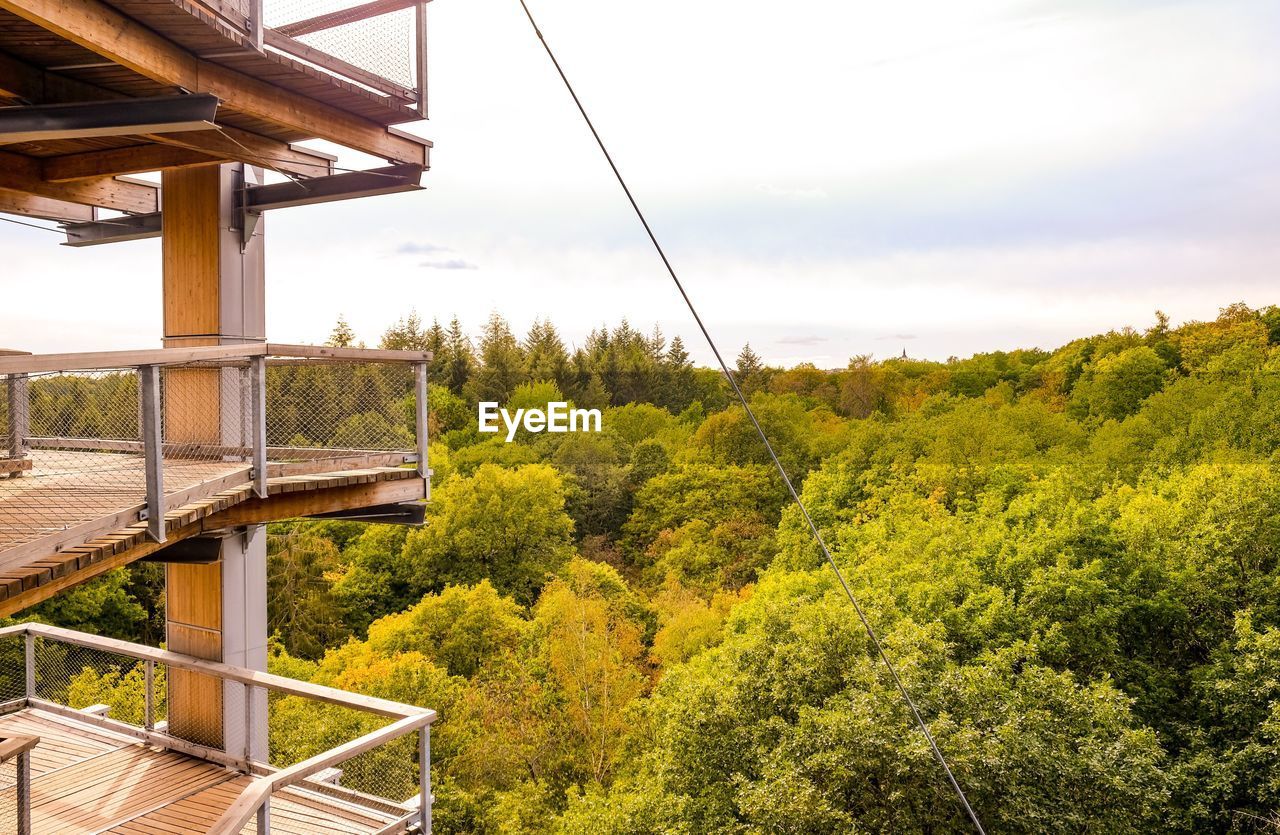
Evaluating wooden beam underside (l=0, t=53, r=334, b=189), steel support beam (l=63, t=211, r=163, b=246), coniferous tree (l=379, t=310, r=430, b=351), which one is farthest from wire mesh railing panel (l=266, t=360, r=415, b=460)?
coniferous tree (l=379, t=310, r=430, b=351)

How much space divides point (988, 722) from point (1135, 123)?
29999mm

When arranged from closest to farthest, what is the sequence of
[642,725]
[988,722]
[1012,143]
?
[988,722] < [642,725] < [1012,143]

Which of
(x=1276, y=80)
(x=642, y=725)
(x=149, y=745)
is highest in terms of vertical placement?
(x=1276, y=80)

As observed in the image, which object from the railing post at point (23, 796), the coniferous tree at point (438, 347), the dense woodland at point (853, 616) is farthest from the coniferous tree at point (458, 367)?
the railing post at point (23, 796)

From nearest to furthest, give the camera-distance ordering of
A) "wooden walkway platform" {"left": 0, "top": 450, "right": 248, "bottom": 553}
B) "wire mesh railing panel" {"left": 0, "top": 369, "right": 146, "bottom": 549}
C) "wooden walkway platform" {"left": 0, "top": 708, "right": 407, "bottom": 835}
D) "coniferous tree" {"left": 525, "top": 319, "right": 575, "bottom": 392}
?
"wooden walkway platform" {"left": 0, "top": 450, "right": 248, "bottom": 553} < "wire mesh railing panel" {"left": 0, "top": 369, "right": 146, "bottom": 549} < "wooden walkway platform" {"left": 0, "top": 708, "right": 407, "bottom": 835} < "coniferous tree" {"left": 525, "top": 319, "right": 575, "bottom": 392}

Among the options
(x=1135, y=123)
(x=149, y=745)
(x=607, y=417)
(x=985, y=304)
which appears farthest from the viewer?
(x=607, y=417)

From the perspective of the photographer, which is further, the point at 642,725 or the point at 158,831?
the point at 642,725

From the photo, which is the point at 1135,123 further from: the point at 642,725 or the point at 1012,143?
the point at 642,725

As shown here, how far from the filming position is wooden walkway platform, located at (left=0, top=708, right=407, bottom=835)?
4.33m

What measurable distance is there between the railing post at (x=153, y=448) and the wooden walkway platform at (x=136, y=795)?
187 cm

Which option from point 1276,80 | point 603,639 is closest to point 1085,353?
point 1276,80

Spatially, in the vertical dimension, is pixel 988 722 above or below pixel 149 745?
below

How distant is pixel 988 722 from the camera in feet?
41.7

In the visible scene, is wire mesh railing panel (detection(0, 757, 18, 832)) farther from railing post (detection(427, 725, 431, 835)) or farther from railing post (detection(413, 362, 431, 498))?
railing post (detection(413, 362, 431, 498))
